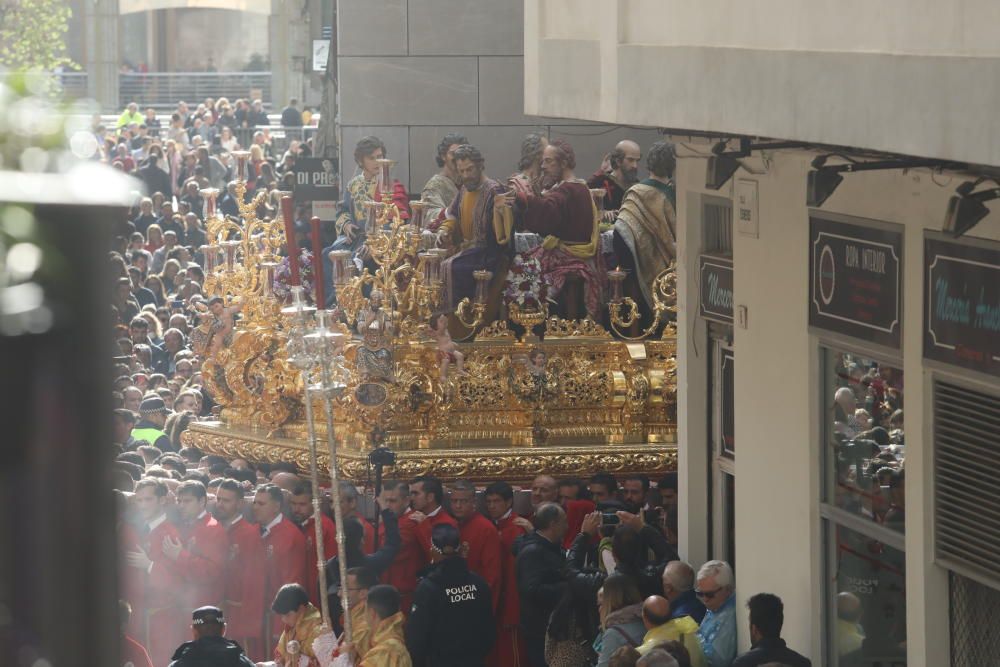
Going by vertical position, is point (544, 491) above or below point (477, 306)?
below

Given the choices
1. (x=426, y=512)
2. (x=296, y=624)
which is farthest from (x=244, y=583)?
(x=296, y=624)

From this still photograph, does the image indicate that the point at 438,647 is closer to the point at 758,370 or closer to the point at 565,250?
the point at 758,370

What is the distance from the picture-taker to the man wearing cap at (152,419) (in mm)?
12295

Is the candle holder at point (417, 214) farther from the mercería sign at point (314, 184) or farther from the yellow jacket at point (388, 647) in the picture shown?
the mercería sign at point (314, 184)

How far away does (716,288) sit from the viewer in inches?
351

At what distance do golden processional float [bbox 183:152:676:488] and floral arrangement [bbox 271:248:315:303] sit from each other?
143 mm

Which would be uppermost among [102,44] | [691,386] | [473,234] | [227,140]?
[102,44]

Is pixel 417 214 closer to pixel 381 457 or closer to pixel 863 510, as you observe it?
pixel 381 457

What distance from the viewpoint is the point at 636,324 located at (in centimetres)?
1187

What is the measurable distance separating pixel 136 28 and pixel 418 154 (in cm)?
5420

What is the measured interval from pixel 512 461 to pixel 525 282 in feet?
5.96

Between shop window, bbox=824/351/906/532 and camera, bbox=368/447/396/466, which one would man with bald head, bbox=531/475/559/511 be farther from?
shop window, bbox=824/351/906/532

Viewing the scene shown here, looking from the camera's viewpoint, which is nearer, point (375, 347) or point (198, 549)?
point (198, 549)

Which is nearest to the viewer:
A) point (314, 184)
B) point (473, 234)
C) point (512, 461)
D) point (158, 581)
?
point (158, 581)
